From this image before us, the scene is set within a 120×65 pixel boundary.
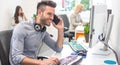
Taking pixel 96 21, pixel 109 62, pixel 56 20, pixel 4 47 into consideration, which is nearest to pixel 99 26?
pixel 96 21

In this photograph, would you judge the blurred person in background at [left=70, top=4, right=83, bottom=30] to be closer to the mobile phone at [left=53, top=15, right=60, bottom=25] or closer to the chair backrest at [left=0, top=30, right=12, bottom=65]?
the mobile phone at [left=53, top=15, right=60, bottom=25]

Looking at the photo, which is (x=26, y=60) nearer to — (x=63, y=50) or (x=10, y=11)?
(x=63, y=50)

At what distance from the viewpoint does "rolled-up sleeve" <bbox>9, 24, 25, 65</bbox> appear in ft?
5.07

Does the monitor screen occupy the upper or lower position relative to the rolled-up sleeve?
upper

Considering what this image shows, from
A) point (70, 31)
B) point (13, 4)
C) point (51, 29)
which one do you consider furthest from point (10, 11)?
point (70, 31)

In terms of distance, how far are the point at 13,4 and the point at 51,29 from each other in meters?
1.23

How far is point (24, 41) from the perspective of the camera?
5.56ft

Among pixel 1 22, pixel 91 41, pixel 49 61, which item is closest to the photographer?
pixel 49 61

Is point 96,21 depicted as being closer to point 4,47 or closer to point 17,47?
point 17,47

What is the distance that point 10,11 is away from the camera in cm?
494

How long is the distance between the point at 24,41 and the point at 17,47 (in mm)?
138

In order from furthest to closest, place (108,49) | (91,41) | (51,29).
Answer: (51,29)
(108,49)
(91,41)

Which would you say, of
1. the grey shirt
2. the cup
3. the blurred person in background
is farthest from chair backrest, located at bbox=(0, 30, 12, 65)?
the blurred person in background

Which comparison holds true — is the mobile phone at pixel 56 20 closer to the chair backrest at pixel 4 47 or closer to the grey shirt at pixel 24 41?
the grey shirt at pixel 24 41
